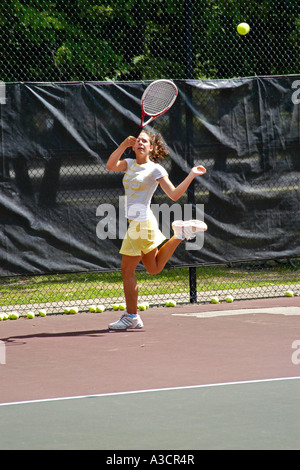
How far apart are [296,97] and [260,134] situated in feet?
1.79

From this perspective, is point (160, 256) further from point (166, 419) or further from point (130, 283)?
point (166, 419)

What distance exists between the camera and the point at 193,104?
27.1 ft

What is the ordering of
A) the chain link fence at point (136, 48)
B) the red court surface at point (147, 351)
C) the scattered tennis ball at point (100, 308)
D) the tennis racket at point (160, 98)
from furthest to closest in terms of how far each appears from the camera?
the chain link fence at point (136, 48) < the scattered tennis ball at point (100, 308) < the tennis racket at point (160, 98) < the red court surface at point (147, 351)

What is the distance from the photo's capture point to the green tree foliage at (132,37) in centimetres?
1084

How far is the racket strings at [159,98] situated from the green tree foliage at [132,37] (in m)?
3.58

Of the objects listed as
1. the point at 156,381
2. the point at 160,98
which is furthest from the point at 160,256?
the point at 156,381

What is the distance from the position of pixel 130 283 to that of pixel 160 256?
34cm

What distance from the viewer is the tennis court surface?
3910 millimetres

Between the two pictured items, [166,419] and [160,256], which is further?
[160,256]

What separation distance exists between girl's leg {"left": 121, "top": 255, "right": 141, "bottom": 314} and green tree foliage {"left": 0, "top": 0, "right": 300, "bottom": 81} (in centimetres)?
450

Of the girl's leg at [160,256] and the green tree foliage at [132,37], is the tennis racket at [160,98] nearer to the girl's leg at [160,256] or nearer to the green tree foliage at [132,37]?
the girl's leg at [160,256]

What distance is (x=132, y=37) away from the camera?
11477 mm

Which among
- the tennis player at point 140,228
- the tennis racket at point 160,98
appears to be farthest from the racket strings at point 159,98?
the tennis player at point 140,228
